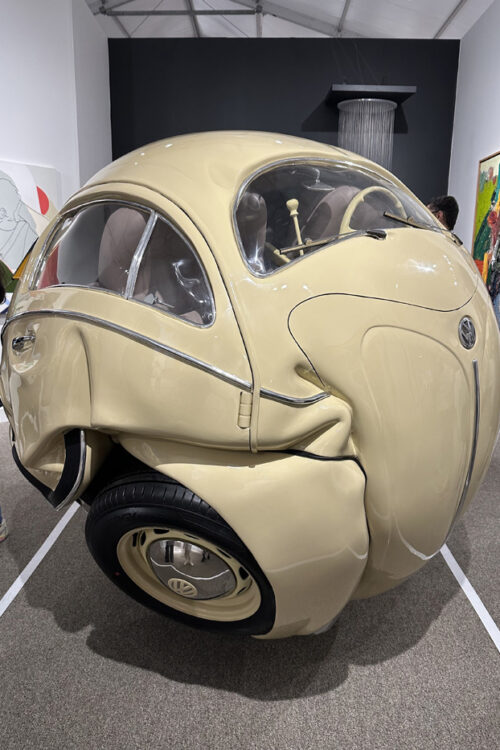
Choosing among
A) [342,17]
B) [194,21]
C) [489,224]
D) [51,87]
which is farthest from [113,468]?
[194,21]

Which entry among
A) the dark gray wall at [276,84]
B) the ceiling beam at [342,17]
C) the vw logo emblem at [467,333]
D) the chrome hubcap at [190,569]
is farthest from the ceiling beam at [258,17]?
the chrome hubcap at [190,569]

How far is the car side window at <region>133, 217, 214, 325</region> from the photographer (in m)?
1.41

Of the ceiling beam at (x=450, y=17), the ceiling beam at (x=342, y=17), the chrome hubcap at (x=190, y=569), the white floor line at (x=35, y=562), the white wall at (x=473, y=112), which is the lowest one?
the white floor line at (x=35, y=562)

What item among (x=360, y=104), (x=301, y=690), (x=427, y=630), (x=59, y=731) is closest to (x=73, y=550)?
(x=59, y=731)

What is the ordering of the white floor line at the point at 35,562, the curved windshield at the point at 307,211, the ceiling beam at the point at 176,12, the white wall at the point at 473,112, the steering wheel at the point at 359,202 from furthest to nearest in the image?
the ceiling beam at the point at 176,12 → the white wall at the point at 473,112 → the white floor line at the point at 35,562 → the steering wheel at the point at 359,202 → the curved windshield at the point at 307,211

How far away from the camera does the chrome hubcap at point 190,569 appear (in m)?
1.56

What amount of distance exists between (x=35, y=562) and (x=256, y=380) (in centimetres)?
154

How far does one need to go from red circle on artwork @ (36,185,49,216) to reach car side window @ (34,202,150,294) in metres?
3.49

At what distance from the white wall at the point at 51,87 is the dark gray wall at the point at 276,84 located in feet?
1.71

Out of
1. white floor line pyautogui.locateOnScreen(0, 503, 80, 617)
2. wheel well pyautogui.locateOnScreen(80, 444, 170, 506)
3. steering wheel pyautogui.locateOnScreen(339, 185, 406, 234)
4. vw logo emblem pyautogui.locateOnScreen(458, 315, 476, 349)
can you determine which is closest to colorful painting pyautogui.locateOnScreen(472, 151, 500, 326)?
steering wheel pyautogui.locateOnScreen(339, 185, 406, 234)

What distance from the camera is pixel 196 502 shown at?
4.60ft

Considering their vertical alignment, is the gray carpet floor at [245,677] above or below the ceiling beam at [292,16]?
below

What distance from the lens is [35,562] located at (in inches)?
91.7

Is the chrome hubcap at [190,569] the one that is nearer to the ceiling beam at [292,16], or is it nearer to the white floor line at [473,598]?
the white floor line at [473,598]
